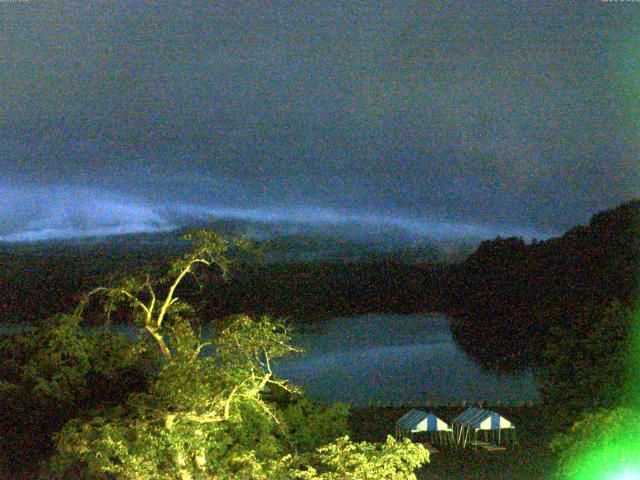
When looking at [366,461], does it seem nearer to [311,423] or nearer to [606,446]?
[606,446]

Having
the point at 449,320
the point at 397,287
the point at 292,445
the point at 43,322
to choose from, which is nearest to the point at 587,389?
the point at 292,445

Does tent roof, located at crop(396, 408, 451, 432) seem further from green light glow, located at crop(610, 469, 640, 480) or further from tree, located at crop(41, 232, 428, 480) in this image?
green light glow, located at crop(610, 469, 640, 480)

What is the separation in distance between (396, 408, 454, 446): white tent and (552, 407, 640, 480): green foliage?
33.1 feet

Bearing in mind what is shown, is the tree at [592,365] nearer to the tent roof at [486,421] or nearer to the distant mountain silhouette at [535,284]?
the tent roof at [486,421]

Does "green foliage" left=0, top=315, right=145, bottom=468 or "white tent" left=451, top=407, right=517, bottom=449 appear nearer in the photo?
"green foliage" left=0, top=315, right=145, bottom=468

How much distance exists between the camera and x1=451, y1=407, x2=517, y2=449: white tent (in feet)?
67.2

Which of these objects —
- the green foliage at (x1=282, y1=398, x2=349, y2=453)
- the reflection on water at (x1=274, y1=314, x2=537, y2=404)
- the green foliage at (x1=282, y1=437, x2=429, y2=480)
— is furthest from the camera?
the reflection on water at (x1=274, y1=314, x2=537, y2=404)

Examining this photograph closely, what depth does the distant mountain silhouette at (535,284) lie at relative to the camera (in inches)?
1495

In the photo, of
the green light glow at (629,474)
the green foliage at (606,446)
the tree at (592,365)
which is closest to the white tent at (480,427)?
the tree at (592,365)

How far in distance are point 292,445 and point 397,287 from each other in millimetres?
49128

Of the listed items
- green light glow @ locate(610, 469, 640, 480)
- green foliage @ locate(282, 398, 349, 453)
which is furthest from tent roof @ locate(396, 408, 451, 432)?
green light glow @ locate(610, 469, 640, 480)

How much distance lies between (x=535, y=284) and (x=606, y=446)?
1535 inches

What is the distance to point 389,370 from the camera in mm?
38094

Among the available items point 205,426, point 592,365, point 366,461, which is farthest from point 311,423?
point 592,365
